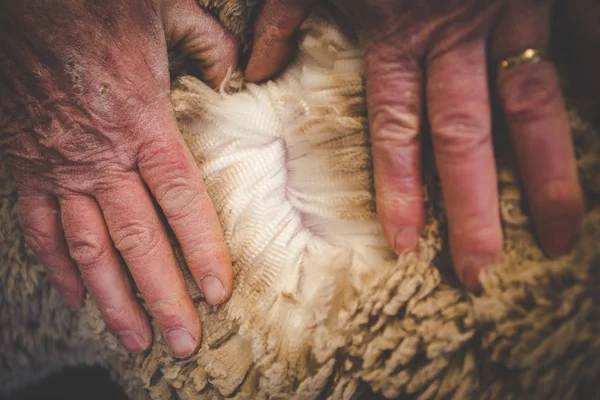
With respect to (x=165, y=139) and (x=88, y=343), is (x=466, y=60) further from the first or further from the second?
(x=88, y=343)

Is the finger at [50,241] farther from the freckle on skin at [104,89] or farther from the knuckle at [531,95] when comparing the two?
the knuckle at [531,95]

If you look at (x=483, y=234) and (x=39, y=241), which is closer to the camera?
(x=483, y=234)

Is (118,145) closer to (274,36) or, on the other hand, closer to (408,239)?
(274,36)

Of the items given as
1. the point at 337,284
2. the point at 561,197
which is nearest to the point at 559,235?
the point at 561,197

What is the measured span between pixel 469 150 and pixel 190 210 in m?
0.38

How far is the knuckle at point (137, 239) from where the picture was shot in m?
0.59

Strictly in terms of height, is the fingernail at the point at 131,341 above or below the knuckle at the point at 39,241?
below

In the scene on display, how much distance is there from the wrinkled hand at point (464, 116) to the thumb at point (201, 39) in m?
0.22

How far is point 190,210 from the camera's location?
576 mm

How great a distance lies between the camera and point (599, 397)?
0.40 m

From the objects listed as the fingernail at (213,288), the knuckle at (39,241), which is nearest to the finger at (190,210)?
the fingernail at (213,288)

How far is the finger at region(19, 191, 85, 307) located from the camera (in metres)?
0.65

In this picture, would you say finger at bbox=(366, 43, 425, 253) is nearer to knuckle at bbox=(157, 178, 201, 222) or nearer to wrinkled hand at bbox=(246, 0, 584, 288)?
wrinkled hand at bbox=(246, 0, 584, 288)

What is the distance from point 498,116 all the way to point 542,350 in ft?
0.81
